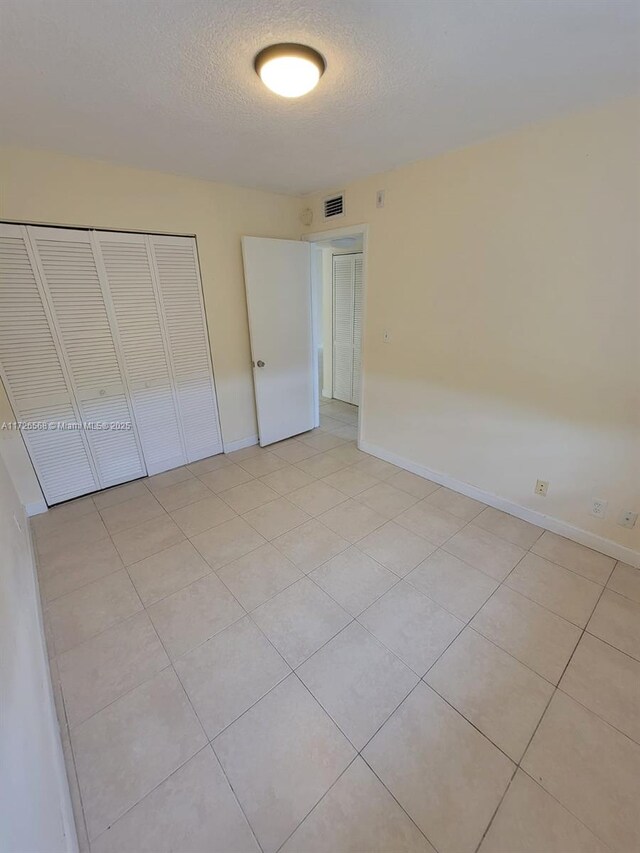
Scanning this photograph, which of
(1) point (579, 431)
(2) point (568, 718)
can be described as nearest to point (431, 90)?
(1) point (579, 431)

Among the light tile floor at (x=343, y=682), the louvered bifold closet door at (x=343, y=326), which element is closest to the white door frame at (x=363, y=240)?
the louvered bifold closet door at (x=343, y=326)

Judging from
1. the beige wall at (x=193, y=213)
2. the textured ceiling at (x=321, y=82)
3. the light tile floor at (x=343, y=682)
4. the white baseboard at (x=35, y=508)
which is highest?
the textured ceiling at (x=321, y=82)

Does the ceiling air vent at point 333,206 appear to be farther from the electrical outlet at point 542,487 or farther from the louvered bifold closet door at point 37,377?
the electrical outlet at point 542,487

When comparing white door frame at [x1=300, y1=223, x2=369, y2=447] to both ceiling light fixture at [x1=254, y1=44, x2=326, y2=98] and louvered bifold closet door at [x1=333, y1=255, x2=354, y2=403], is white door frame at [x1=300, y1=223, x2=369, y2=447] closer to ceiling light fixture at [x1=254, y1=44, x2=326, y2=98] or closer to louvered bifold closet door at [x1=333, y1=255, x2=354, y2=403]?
louvered bifold closet door at [x1=333, y1=255, x2=354, y2=403]

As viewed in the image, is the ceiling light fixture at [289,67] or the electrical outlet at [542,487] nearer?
the ceiling light fixture at [289,67]

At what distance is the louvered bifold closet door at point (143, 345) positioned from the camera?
8.02ft

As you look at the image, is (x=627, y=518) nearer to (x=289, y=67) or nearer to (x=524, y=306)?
(x=524, y=306)

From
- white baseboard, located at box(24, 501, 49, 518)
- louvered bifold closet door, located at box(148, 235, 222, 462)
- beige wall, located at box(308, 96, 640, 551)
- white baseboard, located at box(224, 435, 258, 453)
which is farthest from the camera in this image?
white baseboard, located at box(224, 435, 258, 453)

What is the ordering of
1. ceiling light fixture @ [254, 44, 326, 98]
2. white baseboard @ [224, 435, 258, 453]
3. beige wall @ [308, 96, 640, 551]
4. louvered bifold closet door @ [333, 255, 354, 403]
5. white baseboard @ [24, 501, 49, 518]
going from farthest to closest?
louvered bifold closet door @ [333, 255, 354, 403] → white baseboard @ [224, 435, 258, 453] → white baseboard @ [24, 501, 49, 518] → beige wall @ [308, 96, 640, 551] → ceiling light fixture @ [254, 44, 326, 98]

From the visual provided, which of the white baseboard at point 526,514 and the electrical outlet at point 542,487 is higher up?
the electrical outlet at point 542,487

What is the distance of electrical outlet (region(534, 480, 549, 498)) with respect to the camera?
2203 mm

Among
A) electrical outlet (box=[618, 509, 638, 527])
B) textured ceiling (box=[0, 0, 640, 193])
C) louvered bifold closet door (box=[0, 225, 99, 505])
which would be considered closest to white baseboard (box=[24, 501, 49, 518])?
louvered bifold closet door (box=[0, 225, 99, 505])

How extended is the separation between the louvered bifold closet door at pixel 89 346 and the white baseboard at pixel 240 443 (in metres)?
0.80

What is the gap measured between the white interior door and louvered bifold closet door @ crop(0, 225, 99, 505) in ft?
4.89
